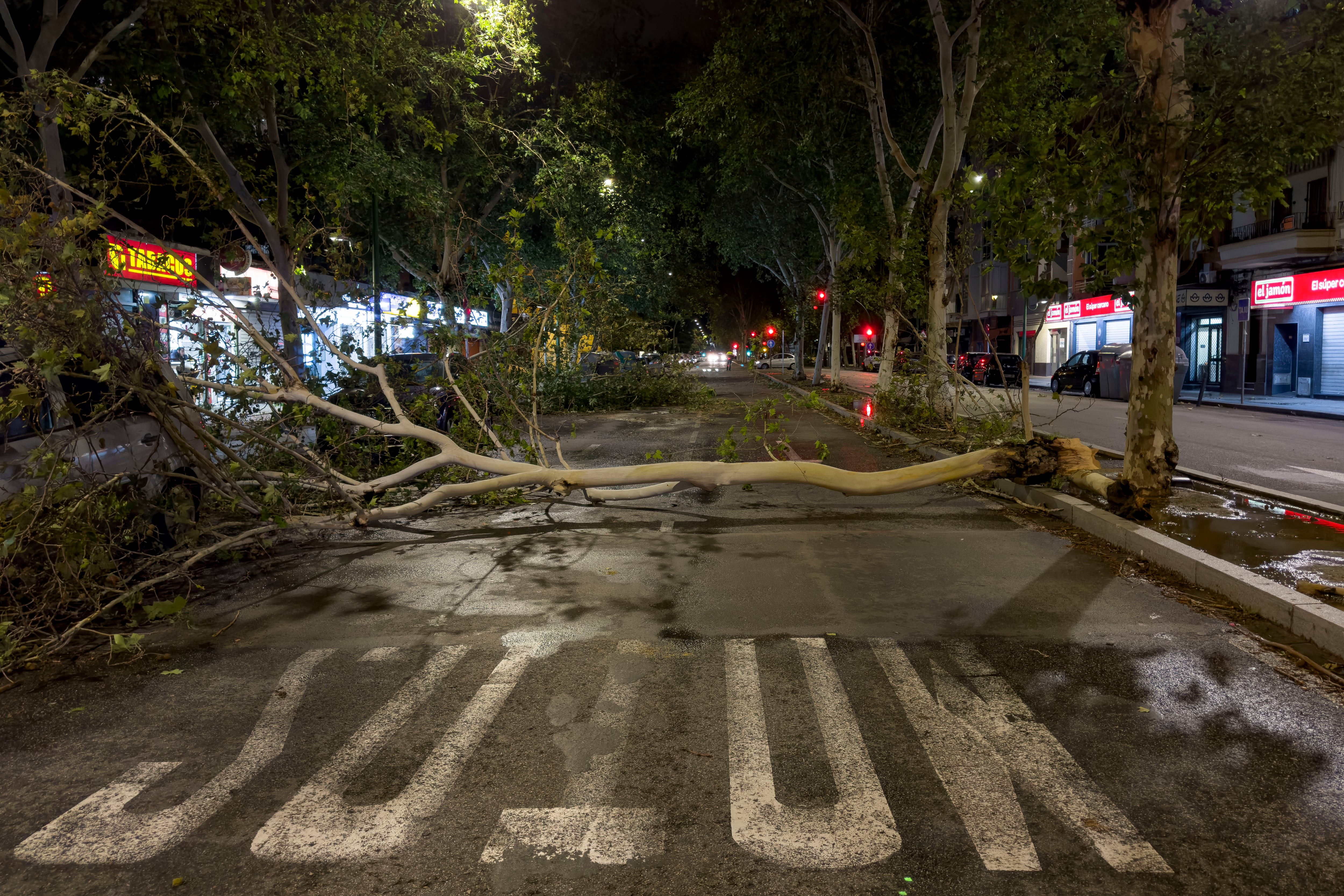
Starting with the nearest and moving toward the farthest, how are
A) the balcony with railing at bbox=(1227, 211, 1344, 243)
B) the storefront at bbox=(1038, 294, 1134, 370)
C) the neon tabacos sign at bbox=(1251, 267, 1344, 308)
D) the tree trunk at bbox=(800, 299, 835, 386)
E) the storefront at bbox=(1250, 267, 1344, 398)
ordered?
the neon tabacos sign at bbox=(1251, 267, 1344, 308) → the balcony with railing at bbox=(1227, 211, 1344, 243) → the storefront at bbox=(1250, 267, 1344, 398) → the tree trunk at bbox=(800, 299, 835, 386) → the storefront at bbox=(1038, 294, 1134, 370)

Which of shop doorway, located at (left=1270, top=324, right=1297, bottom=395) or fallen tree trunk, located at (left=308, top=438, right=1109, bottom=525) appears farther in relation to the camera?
shop doorway, located at (left=1270, top=324, right=1297, bottom=395)

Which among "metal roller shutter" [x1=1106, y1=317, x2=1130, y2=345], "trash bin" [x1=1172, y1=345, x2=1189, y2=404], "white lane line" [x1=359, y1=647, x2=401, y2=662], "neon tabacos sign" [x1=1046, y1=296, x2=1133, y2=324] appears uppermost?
"neon tabacos sign" [x1=1046, y1=296, x2=1133, y2=324]

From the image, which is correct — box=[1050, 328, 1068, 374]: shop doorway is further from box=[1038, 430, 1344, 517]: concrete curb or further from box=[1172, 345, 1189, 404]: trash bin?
box=[1038, 430, 1344, 517]: concrete curb

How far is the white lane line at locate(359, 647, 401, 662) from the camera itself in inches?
199

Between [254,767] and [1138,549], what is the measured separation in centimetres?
672

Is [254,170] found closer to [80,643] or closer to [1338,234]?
[80,643]

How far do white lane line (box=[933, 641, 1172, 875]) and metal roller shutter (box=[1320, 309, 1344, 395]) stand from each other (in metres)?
27.7

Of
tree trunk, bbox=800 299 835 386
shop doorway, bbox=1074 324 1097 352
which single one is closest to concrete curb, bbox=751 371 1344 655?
tree trunk, bbox=800 299 835 386

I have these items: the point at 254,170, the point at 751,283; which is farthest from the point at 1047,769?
the point at 751,283

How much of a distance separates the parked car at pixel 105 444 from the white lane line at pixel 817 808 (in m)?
4.77

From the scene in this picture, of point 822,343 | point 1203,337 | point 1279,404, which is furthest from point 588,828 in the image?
point 1203,337

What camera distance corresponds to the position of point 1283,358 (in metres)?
28.1

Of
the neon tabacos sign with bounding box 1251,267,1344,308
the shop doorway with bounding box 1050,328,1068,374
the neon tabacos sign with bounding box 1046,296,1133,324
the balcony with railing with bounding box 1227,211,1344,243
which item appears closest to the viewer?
the neon tabacos sign with bounding box 1251,267,1344,308

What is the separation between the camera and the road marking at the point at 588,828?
3049 millimetres
